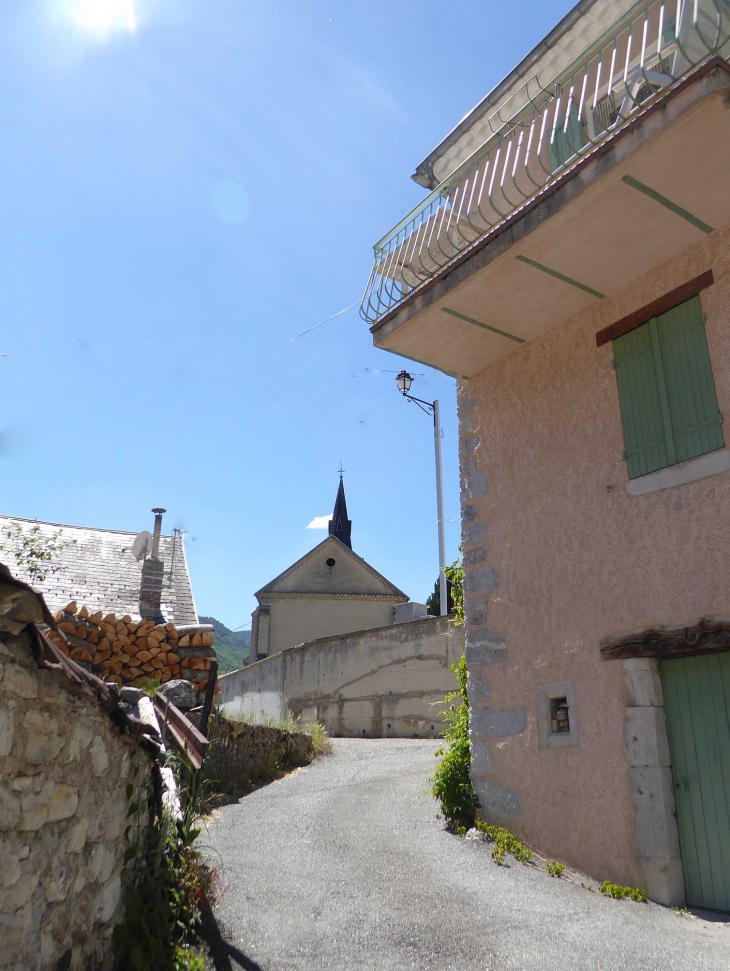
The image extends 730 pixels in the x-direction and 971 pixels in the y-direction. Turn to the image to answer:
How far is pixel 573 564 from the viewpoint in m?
6.14

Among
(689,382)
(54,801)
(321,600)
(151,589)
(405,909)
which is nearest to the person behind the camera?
(54,801)

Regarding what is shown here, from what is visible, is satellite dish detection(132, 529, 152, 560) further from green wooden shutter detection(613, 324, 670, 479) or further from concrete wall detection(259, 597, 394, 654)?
concrete wall detection(259, 597, 394, 654)

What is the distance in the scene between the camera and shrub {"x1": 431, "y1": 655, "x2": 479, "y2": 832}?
6.50m

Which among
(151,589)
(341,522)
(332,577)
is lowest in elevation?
(151,589)

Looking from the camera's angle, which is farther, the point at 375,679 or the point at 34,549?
the point at 34,549

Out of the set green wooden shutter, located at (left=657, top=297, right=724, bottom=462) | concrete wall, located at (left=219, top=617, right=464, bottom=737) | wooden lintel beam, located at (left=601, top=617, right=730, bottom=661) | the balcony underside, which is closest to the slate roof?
concrete wall, located at (left=219, top=617, right=464, bottom=737)

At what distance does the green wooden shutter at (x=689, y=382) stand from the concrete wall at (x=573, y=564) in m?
0.10

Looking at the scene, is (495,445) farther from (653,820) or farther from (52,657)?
(52,657)

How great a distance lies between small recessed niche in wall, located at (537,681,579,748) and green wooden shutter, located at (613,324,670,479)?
1.81 meters

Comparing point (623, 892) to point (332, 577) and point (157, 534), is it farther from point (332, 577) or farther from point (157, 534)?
point (332, 577)

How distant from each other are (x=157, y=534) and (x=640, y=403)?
34.3 ft

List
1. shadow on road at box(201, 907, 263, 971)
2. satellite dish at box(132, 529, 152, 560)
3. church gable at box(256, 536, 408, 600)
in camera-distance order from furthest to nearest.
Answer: church gable at box(256, 536, 408, 600)
satellite dish at box(132, 529, 152, 560)
shadow on road at box(201, 907, 263, 971)

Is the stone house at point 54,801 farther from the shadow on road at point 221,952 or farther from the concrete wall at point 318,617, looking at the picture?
the concrete wall at point 318,617

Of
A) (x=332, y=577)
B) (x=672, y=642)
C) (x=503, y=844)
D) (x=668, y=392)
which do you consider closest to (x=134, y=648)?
(x=503, y=844)
